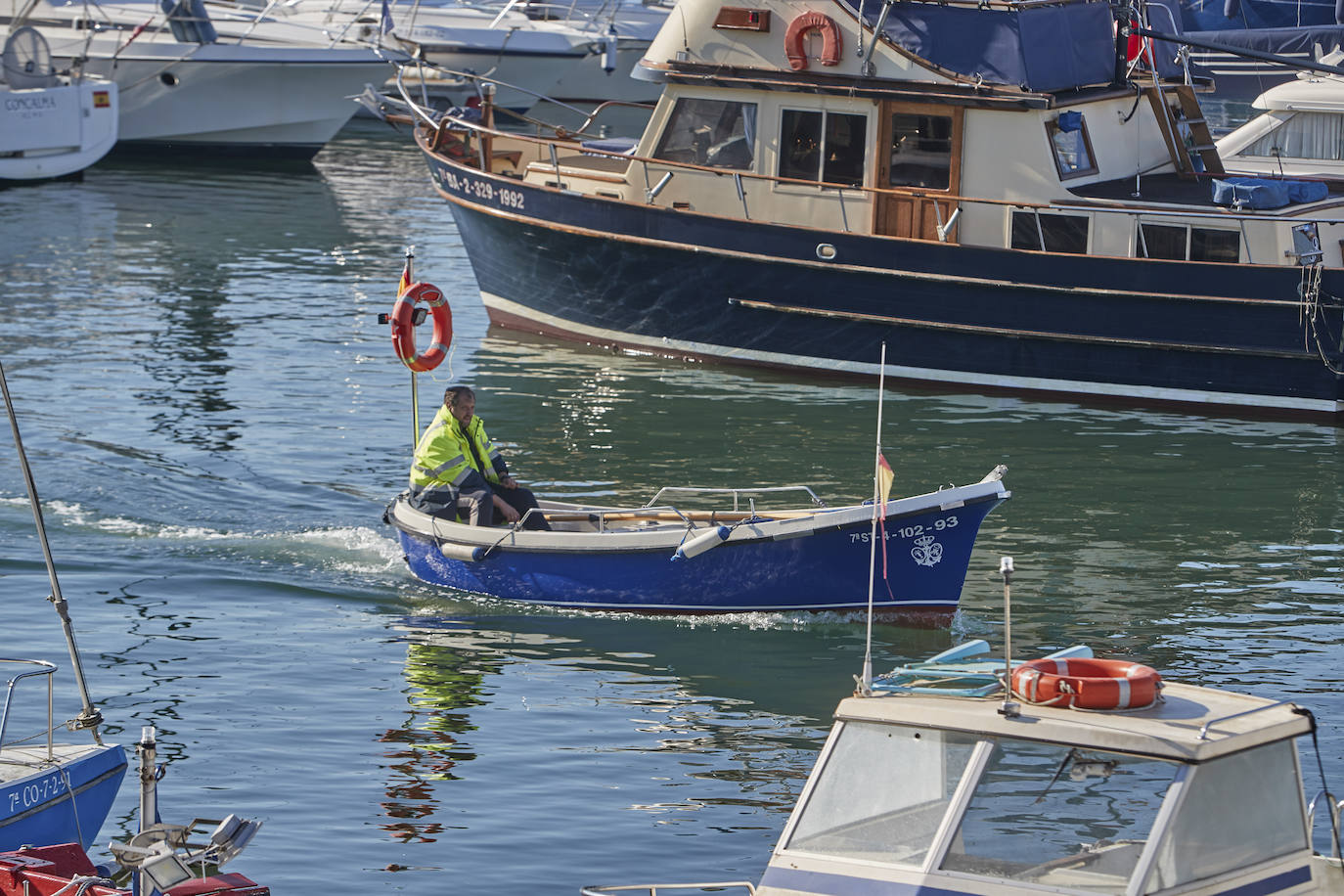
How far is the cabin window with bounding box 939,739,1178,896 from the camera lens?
6656mm

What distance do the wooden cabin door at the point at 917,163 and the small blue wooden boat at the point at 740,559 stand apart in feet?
22.9

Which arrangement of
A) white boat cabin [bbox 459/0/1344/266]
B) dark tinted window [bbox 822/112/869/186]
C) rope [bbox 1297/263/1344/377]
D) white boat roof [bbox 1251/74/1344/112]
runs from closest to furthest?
1. rope [bbox 1297/263/1344/377]
2. white boat cabin [bbox 459/0/1344/266]
3. dark tinted window [bbox 822/112/869/186]
4. white boat roof [bbox 1251/74/1344/112]

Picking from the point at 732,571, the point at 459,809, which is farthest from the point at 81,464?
the point at 459,809

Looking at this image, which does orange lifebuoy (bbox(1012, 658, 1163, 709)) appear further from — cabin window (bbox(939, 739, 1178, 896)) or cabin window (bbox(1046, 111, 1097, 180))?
cabin window (bbox(1046, 111, 1097, 180))

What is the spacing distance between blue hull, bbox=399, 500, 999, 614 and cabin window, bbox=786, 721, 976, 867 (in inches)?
227

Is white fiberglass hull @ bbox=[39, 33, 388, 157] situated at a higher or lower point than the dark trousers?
higher

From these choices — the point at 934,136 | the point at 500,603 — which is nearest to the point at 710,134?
the point at 934,136

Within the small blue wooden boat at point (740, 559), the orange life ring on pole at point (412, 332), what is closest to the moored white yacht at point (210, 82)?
the orange life ring on pole at point (412, 332)

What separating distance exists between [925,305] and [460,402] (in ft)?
25.2

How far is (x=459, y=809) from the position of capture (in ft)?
33.5

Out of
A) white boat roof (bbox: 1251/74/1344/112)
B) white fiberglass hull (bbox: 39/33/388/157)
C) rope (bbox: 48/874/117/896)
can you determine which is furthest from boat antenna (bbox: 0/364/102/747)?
white fiberglass hull (bbox: 39/33/388/157)

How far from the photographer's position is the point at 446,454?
14352mm

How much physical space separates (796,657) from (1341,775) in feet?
12.2

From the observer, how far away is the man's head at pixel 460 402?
14.2 meters
